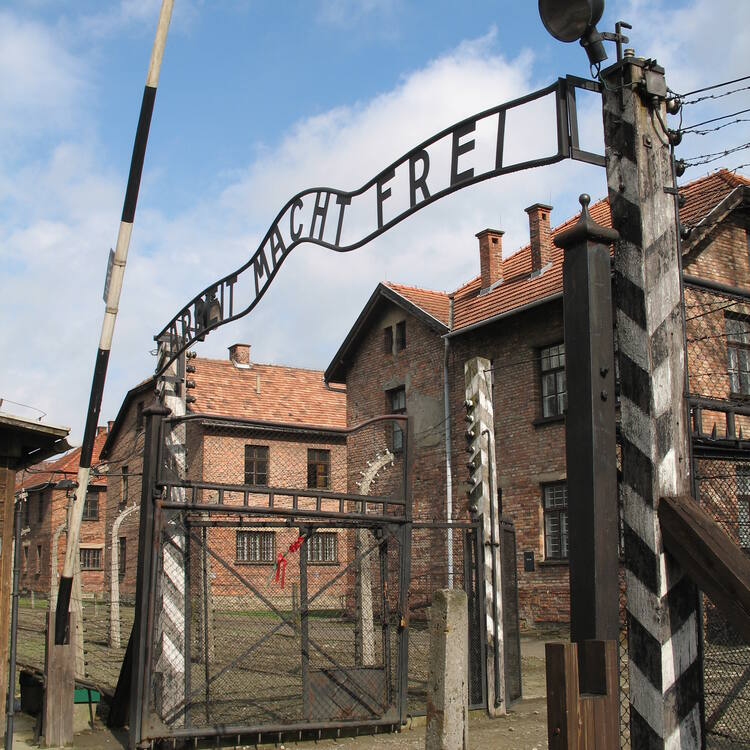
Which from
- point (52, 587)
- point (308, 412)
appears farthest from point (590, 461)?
point (308, 412)

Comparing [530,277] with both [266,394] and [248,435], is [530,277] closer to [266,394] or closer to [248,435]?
[248,435]

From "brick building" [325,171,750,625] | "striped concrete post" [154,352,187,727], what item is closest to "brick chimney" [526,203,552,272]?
"brick building" [325,171,750,625]

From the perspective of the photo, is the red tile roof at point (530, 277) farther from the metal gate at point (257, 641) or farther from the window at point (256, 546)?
the metal gate at point (257, 641)

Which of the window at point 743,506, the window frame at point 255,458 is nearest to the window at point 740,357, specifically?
the window at point 743,506

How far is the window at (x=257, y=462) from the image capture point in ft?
110

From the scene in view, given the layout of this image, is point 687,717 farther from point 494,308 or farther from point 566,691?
Answer: point 494,308

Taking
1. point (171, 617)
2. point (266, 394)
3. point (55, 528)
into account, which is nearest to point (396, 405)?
point (266, 394)

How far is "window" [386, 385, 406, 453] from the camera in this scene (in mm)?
24656

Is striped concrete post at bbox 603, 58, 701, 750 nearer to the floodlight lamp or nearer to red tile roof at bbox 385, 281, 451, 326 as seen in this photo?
the floodlight lamp

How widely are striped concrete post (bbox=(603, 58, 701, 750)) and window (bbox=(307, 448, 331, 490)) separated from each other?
30460 millimetres

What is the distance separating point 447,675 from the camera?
3.77m

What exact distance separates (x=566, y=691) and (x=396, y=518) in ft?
19.3

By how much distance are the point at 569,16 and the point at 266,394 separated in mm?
32233

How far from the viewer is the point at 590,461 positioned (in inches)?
154
